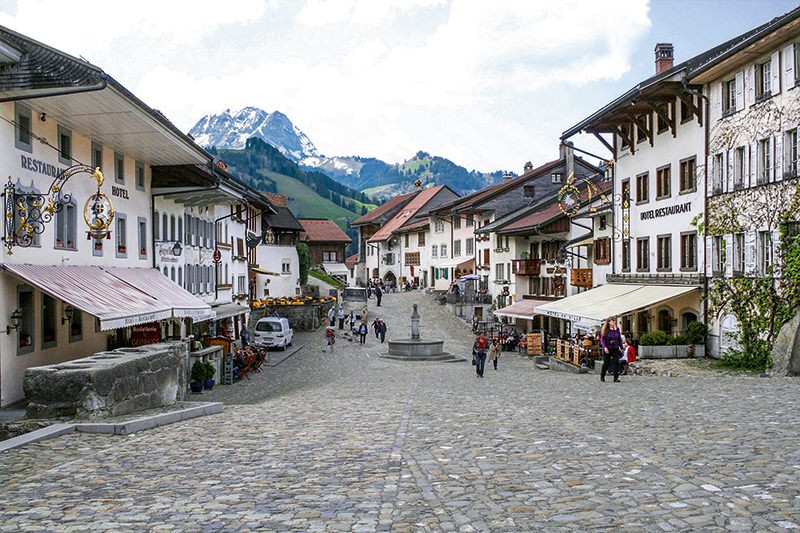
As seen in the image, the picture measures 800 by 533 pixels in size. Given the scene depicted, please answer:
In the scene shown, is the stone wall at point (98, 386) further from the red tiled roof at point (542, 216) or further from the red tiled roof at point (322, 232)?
the red tiled roof at point (322, 232)

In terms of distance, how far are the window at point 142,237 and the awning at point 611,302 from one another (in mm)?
17203

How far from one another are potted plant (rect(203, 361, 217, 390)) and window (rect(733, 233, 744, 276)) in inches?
726

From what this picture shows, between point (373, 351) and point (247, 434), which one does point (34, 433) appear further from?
point (373, 351)

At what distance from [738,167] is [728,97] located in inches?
107

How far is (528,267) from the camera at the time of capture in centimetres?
5459

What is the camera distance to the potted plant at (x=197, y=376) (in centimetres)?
2430

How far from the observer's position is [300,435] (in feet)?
43.2

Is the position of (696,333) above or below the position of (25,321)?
below

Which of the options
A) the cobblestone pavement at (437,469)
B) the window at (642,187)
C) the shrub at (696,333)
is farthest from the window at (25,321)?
the window at (642,187)

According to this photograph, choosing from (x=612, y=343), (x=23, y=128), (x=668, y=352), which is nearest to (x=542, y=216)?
(x=668, y=352)

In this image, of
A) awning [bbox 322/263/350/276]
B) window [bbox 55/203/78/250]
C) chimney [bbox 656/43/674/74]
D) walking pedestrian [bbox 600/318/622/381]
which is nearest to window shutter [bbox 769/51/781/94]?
walking pedestrian [bbox 600/318/622/381]

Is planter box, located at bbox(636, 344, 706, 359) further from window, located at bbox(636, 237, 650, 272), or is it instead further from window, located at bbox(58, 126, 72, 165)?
window, located at bbox(58, 126, 72, 165)

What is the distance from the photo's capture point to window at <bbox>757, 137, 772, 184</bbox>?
85.5 feet

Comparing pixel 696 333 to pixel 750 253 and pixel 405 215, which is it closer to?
pixel 750 253
